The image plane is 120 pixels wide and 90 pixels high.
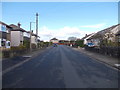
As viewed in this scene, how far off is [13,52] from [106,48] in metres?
15.1

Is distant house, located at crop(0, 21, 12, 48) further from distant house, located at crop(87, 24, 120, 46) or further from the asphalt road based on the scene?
the asphalt road

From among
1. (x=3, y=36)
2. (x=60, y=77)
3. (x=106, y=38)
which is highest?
(x=3, y=36)

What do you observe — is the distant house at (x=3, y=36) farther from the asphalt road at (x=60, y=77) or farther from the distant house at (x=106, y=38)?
the asphalt road at (x=60, y=77)

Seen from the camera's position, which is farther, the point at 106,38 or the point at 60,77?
the point at 106,38

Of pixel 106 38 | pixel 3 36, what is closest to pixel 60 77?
pixel 106 38

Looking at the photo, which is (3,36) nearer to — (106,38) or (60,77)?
(106,38)

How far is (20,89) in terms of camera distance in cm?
579

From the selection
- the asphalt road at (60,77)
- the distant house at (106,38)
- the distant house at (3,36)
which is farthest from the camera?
the distant house at (3,36)

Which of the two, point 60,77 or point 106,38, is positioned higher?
point 106,38

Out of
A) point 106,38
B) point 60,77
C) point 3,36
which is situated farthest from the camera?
point 3,36

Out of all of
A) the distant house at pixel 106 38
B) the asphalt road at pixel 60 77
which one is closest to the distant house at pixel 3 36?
the distant house at pixel 106 38

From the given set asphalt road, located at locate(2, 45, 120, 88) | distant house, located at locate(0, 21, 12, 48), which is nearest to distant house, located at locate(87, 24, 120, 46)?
asphalt road, located at locate(2, 45, 120, 88)

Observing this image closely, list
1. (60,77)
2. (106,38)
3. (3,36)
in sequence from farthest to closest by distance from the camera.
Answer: (3,36)
(106,38)
(60,77)

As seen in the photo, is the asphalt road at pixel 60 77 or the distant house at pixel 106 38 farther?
the distant house at pixel 106 38
